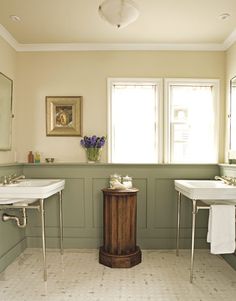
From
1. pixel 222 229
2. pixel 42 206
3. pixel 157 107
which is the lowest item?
pixel 222 229

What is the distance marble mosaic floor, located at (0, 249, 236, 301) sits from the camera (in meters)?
2.17

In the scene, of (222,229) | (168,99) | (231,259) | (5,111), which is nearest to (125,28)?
(168,99)

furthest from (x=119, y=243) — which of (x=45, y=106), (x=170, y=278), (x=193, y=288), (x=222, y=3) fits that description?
(x=222, y=3)

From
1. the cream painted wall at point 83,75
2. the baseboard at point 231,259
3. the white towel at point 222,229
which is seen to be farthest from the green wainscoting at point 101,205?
the white towel at point 222,229

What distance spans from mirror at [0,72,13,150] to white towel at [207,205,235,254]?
2266 millimetres

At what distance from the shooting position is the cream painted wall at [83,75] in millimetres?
3193

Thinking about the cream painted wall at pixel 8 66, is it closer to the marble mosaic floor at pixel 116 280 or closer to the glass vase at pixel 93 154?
the glass vase at pixel 93 154

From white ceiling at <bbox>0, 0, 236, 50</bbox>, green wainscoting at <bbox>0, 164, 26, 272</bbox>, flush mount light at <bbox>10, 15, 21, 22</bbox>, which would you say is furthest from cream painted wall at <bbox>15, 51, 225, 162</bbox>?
flush mount light at <bbox>10, 15, 21, 22</bbox>

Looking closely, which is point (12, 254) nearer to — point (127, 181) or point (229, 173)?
point (127, 181)

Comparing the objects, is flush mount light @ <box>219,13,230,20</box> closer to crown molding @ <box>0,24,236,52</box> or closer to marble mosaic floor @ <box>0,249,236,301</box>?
crown molding @ <box>0,24,236,52</box>

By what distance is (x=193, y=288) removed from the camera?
2295mm

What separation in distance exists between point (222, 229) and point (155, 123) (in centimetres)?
147

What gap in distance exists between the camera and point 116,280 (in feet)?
7.93

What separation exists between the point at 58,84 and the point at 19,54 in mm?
620
